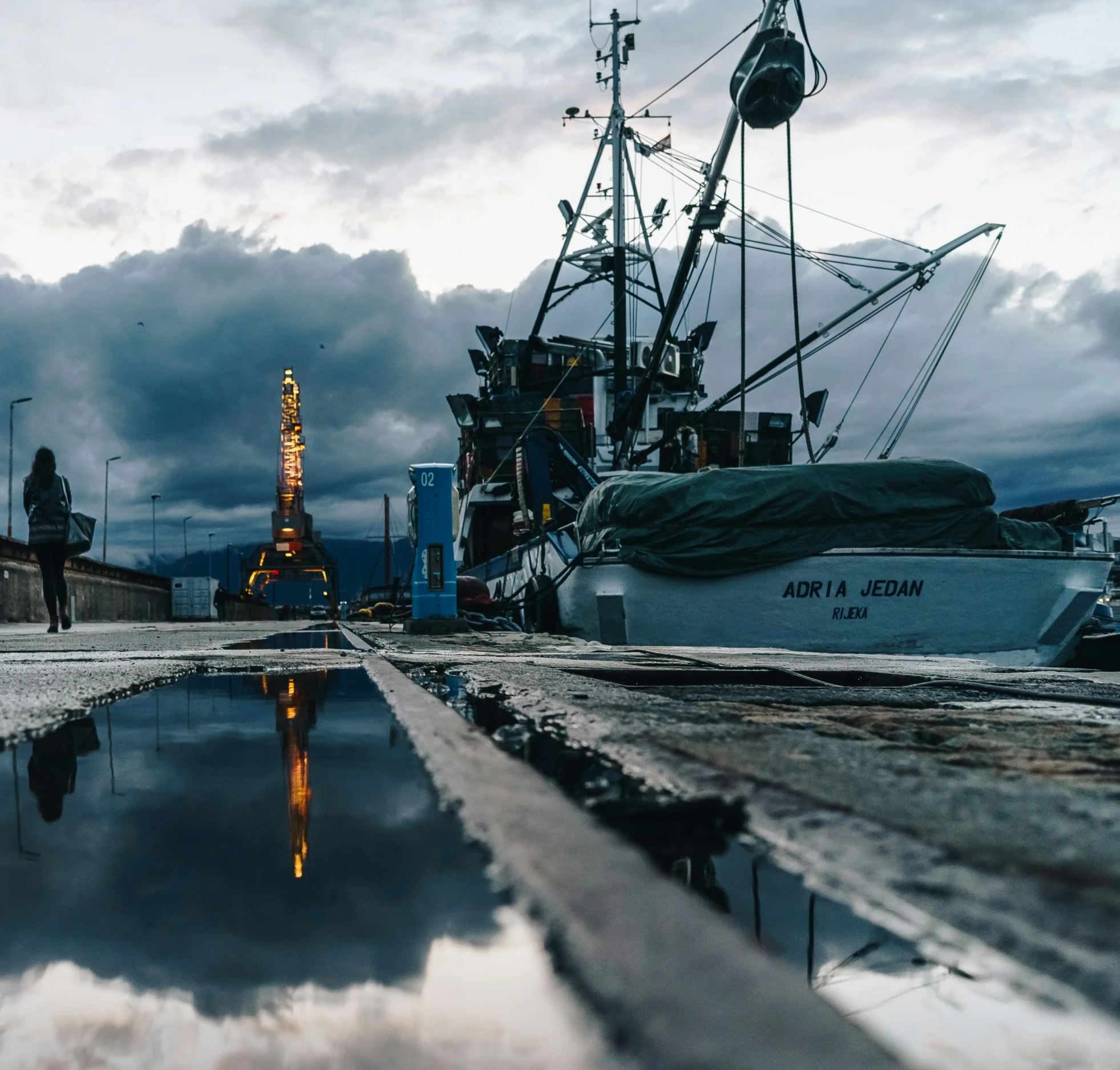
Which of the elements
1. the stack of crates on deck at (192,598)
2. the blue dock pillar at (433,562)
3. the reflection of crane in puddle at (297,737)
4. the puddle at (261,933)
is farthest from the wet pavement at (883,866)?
the stack of crates on deck at (192,598)

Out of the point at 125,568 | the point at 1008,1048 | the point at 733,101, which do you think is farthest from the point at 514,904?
the point at 125,568

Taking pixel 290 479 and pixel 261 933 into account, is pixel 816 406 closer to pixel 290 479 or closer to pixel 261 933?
pixel 261 933

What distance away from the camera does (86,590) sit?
90.5 feet

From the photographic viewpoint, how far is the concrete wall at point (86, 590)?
2086 cm

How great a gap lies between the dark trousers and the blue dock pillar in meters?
3.76

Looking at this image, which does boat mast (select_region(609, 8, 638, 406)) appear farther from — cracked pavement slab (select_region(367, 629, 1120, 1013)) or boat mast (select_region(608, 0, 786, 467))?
cracked pavement slab (select_region(367, 629, 1120, 1013))

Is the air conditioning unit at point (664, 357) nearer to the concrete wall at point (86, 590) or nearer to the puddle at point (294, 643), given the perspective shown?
the concrete wall at point (86, 590)

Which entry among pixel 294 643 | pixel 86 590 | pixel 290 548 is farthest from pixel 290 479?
pixel 294 643

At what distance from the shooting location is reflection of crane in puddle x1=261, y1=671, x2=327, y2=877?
1.09 meters

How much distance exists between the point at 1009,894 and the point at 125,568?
40541mm

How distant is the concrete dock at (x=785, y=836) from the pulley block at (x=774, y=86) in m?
12.9

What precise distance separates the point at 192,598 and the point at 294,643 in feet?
154

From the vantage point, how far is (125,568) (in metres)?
37.0

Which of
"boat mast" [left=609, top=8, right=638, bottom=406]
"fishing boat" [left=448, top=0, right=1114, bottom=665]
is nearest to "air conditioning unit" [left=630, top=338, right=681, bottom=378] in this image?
"boat mast" [left=609, top=8, right=638, bottom=406]
